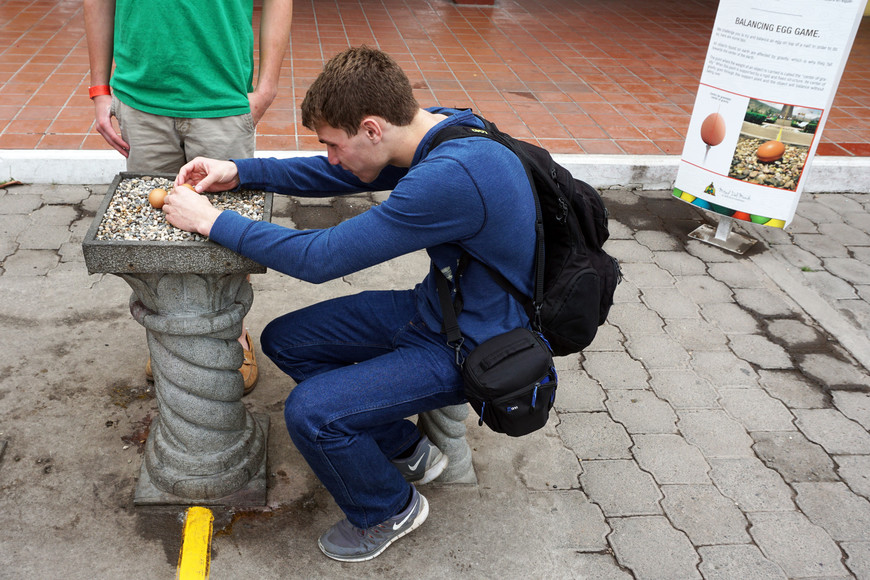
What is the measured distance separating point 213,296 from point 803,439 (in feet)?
8.15

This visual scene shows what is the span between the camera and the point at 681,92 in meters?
6.61

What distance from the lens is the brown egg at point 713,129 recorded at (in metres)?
4.36

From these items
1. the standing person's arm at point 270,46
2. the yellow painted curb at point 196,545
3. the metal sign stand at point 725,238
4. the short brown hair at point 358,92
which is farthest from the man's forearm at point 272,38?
the metal sign stand at point 725,238

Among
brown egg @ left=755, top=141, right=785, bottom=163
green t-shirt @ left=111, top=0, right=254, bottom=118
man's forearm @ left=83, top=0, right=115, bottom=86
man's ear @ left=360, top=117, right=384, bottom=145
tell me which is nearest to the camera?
man's ear @ left=360, top=117, right=384, bottom=145

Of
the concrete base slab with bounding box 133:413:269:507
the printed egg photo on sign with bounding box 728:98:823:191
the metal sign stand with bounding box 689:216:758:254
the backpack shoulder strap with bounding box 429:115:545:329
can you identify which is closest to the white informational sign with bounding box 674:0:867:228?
the printed egg photo on sign with bounding box 728:98:823:191

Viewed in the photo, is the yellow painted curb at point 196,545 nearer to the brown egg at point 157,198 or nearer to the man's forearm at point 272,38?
the brown egg at point 157,198

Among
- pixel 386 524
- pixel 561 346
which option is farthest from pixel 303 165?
pixel 386 524

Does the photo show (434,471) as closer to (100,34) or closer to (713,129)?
(100,34)

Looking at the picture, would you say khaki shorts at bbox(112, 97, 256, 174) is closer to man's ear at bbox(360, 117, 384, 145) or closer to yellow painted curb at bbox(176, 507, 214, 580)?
man's ear at bbox(360, 117, 384, 145)

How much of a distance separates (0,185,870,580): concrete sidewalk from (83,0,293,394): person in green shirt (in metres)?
0.98

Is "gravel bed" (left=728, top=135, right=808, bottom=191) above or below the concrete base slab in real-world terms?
above

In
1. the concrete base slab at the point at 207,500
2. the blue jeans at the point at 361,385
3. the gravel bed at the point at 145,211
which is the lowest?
the concrete base slab at the point at 207,500

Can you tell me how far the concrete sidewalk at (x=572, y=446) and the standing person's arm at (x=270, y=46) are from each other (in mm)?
1098

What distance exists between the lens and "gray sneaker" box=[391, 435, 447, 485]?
2709 mm
